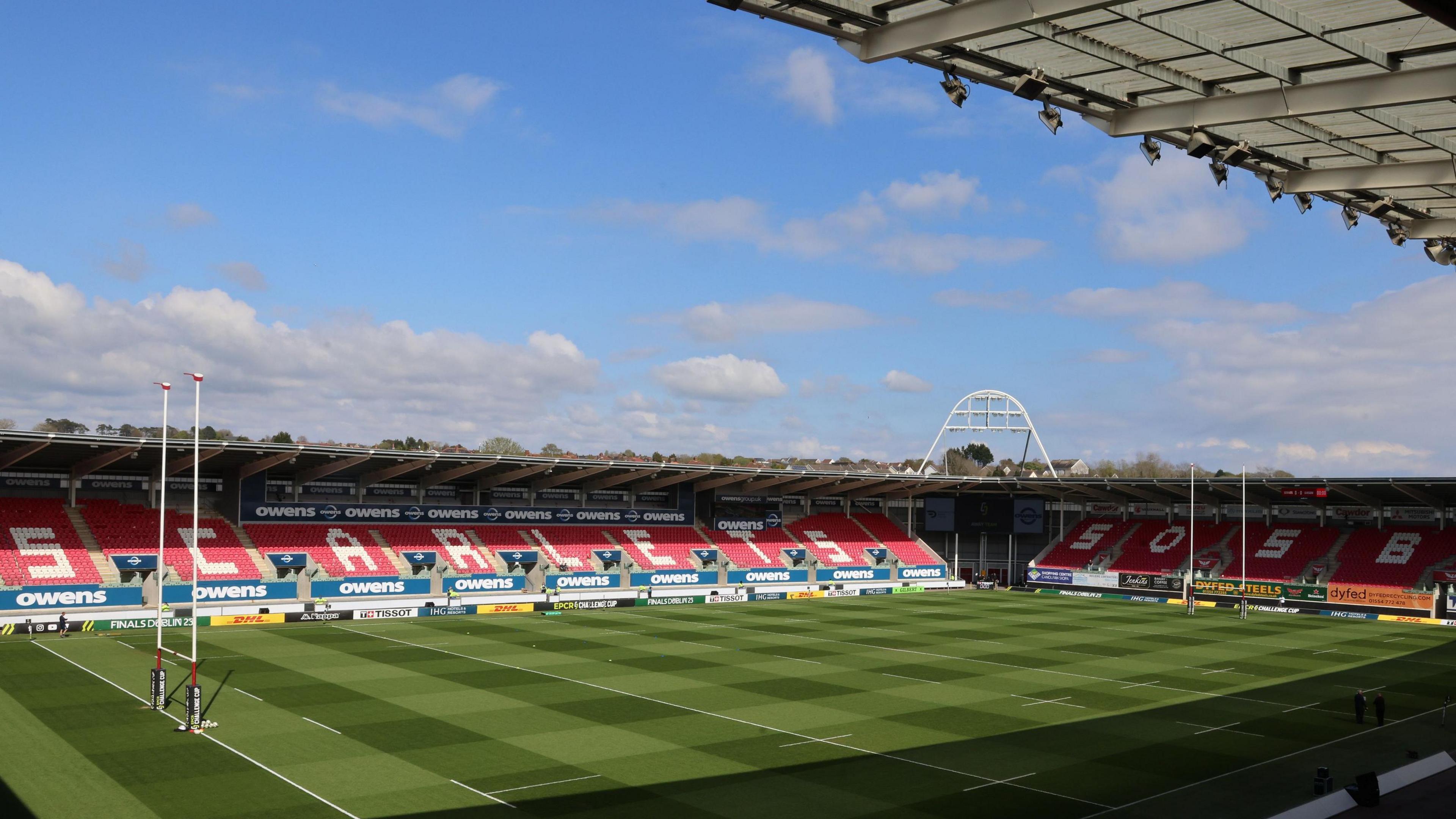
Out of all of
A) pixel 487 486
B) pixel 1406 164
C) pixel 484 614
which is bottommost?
pixel 484 614

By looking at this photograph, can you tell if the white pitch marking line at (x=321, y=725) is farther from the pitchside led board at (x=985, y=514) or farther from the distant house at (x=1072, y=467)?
the distant house at (x=1072, y=467)

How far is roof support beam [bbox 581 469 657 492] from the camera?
235ft

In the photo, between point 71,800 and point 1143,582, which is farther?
point 1143,582

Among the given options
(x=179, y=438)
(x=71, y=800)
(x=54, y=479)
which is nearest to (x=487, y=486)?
(x=179, y=438)

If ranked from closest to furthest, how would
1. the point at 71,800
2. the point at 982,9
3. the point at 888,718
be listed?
the point at 982,9 → the point at 71,800 → the point at 888,718

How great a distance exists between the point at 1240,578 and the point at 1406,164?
66822 millimetres

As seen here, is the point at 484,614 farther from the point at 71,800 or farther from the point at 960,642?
the point at 71,800

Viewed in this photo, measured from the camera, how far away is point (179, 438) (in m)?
58.4

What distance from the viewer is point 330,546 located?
203 ft

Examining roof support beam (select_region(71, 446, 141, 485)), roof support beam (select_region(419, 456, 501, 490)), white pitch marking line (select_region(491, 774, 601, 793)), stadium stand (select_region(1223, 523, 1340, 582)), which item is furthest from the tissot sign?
white pitch marking line (select_region(491, 774, 601, 793))

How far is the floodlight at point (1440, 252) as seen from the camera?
17344 mm

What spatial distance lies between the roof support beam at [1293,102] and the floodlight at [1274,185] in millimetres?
2985

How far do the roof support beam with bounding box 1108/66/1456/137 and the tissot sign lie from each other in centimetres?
5906

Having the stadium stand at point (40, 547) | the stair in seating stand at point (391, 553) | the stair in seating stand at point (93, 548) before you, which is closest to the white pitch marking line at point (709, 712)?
the stair in seating stand at point (391, 553)
